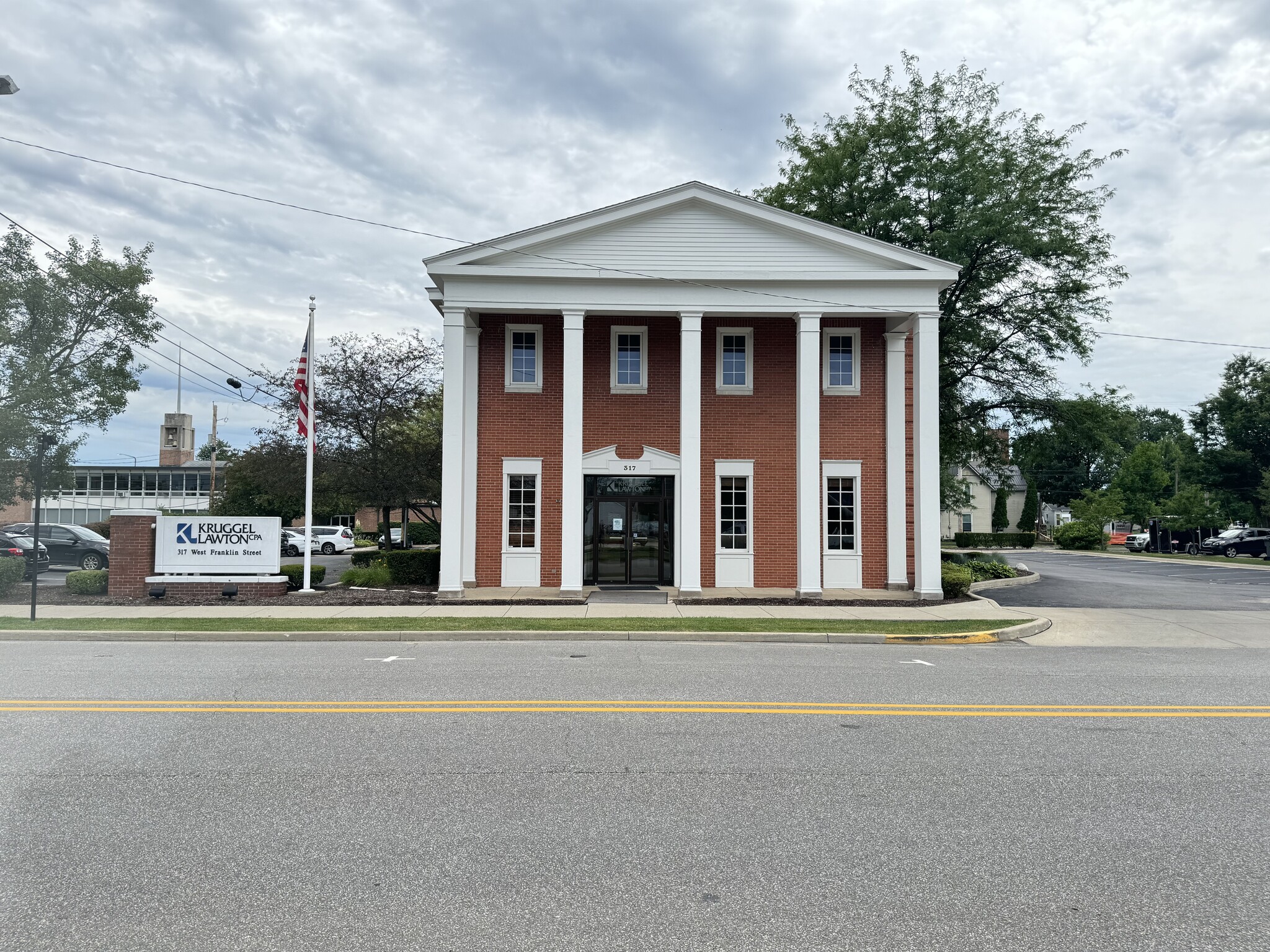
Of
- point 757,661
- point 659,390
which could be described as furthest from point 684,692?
point 659,390

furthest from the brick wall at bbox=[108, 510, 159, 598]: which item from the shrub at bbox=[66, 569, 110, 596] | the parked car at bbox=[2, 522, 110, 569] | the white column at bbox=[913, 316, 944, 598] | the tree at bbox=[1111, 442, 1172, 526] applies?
the tree at bbox=[1111, 442, 1172, 526]

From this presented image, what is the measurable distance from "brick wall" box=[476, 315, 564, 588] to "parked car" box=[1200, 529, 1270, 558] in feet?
115

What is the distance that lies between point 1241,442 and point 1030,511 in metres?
22.5

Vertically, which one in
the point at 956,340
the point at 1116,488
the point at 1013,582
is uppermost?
the point at 956,340

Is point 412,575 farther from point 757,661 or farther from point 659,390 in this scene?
point 757,661

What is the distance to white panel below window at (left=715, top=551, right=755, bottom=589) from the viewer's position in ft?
65.7

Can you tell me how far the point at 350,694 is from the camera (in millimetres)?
8312

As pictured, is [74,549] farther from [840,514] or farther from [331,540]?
[840,514]

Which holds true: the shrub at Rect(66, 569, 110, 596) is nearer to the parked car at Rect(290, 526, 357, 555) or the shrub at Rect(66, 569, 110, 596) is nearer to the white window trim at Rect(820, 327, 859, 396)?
the white window trim at Rect(820, 327, 859, 396)

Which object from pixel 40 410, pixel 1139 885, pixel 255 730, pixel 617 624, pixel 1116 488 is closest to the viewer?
pixel 1139 885

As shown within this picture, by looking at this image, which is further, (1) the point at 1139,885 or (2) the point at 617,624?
(2) the point at 617,624

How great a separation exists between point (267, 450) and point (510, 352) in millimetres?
11049

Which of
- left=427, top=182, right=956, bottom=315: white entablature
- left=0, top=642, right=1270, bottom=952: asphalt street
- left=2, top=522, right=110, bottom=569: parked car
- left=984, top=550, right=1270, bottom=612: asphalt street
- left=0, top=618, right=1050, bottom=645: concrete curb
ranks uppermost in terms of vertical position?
left=427, top=182, right=956, bottom=315: white entablature

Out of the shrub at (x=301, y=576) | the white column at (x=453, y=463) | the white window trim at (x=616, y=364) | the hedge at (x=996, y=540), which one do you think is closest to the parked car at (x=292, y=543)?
the shrub at (x=301, y=576)
